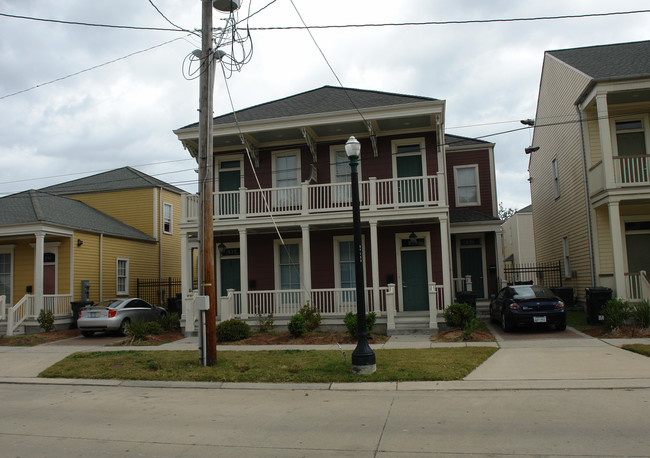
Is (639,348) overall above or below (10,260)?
below

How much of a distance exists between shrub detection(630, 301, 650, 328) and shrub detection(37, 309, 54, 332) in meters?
17.6

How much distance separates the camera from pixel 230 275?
1873 cm

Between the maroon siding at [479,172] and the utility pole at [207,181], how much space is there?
12.4 m

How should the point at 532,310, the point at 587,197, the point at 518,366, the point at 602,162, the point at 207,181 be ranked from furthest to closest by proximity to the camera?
the point at 587,197
the point at 602,162
the point at 532,310
the point at 207,181
the point at 518,366

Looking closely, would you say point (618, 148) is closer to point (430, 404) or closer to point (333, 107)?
point (333, 107)

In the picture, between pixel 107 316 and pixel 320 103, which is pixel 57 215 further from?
pixel 320 103

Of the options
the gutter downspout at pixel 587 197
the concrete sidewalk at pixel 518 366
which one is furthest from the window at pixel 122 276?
the gutter downspout at pixel 587 197

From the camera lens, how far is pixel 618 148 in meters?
16.9

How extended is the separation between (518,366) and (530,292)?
5141 millimetres

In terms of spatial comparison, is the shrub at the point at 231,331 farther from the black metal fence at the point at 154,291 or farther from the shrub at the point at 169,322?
the black metal fence at the point at 154,291

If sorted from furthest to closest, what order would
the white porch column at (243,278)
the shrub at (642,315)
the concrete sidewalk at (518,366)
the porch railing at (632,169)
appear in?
the white porch column at (243,278) → the porch railing at (632,169) → the shrub at (642,315) → the concrete sidewalk at (518,366)

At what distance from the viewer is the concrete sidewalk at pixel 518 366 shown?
8.43 metres

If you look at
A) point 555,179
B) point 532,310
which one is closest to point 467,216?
point 555,179

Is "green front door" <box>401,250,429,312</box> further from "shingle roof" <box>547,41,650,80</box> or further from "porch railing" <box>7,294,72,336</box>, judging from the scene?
"porch railing" <box>7,294,72,336</box>
